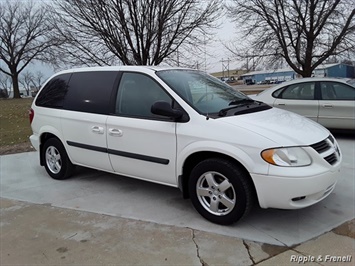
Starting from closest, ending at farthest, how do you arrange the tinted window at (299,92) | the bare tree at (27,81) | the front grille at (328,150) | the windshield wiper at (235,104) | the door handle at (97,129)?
the front grille at (328,150), the windshield wiper at (235,104), the door handle at (97,129), the tinted window at (299,92), the bare tree at (27,81)

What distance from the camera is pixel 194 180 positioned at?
346cm

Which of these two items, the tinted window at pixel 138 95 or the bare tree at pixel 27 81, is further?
the bare tree at pixel 27 81

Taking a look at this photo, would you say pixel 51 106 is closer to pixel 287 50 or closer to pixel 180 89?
pixel 180 89

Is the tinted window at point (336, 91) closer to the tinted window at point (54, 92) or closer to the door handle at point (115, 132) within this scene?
the door handle at point (115, 132)

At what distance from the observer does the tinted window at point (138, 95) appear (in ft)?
12.6

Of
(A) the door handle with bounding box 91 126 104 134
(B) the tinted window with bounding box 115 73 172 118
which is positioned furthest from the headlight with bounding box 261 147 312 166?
(A) the door handle with bounding box 91 126 104 134

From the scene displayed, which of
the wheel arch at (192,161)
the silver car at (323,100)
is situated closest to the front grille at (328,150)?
the wheel arch at (192,161)

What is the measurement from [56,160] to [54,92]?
3.49ft

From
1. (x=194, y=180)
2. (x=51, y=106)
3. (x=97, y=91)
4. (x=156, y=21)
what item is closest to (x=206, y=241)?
(x=194, y=180)

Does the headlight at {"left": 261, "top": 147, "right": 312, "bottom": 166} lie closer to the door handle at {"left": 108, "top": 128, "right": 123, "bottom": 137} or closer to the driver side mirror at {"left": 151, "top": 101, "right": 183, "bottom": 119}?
the driver side mirror at {"left": 151, "top": 101, "right": 183, "bottom": 119}

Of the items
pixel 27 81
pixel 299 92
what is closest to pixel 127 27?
pixel 299 92

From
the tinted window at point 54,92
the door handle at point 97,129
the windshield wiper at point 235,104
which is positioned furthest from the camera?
the tinted window at point 54,92

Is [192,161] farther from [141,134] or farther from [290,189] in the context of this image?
[290,189]

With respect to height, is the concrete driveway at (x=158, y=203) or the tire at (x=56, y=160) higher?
the tire at (x=56, y=160)
